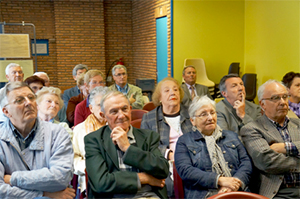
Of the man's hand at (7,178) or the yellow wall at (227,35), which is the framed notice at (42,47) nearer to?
the yellow wall at (227,35)

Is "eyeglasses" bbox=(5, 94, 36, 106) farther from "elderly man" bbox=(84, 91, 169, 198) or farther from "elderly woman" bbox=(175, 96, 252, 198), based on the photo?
"elderly woman" bbox=(175, 96, 252, 198)

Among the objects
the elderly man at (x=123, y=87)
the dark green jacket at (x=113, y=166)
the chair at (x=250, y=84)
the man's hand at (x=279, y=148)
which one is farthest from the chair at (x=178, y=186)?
the chair at (x=250, y=84)

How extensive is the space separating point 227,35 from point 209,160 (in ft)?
20.1

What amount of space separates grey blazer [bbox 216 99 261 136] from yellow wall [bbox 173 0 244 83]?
14.8ft

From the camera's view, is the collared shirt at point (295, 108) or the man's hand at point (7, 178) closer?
the man's hand at point (7, 178)

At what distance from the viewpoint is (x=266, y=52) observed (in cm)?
717

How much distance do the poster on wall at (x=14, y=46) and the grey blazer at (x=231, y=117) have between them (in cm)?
500

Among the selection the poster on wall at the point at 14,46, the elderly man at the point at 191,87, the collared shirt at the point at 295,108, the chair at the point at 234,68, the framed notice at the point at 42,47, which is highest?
the framed notice at the point at 42,47

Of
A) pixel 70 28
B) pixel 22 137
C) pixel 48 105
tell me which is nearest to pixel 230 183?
pixel 22 137

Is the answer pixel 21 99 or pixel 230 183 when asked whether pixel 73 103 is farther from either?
pixel 230 183

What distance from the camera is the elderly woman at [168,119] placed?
115 inches

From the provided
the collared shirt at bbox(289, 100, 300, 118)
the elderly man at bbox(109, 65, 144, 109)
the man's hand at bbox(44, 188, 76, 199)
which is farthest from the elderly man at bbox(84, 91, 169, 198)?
the elderly man at bbox(109, 65, 144, 109)

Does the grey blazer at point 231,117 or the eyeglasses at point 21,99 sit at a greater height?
the eyeglasses at point 21,99

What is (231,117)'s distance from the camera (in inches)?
122
